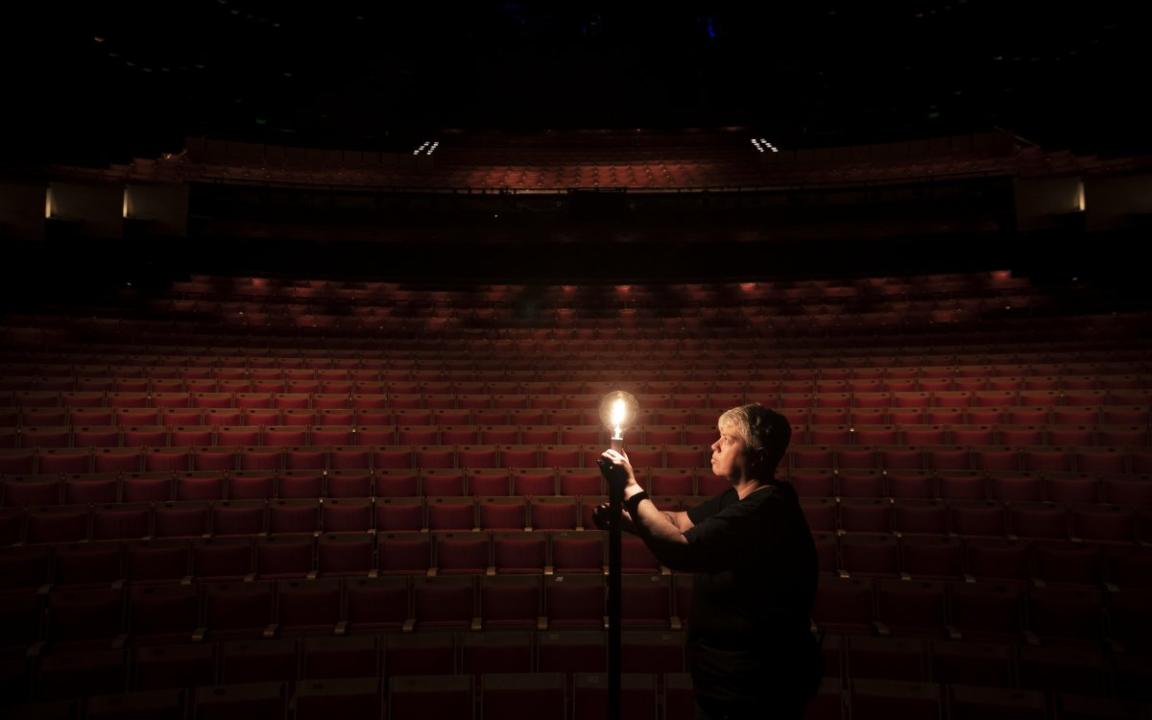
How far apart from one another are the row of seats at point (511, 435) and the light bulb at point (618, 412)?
246 centimetres

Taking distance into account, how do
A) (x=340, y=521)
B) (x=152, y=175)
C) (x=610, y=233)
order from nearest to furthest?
(x=340, y=521) < (x=152, y=175) < (x=610, y=233)

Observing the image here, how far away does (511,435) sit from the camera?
3.50m

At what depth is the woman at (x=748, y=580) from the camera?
854 millimetres

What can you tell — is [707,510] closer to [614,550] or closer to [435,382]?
[614,550]

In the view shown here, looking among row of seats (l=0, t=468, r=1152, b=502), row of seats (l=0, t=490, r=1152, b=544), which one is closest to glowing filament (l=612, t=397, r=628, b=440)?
row of seats (l=0, t=490, r=1152, b=544)

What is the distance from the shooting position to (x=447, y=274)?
673 cm

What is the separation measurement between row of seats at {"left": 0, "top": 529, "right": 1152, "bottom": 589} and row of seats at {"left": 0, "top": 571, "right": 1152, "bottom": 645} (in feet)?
0.37

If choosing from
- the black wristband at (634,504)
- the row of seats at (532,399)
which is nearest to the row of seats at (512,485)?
the row of seats at (532,399)

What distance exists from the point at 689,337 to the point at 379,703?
406 cm

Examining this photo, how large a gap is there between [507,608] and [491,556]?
0.98 feet

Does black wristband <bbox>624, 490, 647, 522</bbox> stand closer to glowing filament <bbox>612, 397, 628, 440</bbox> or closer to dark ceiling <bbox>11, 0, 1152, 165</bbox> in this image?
glowing filament <bbox>612, 397, 628, 440</bbox>

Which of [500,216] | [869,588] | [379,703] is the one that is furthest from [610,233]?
[379,703]

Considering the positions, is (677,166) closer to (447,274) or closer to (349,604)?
(447,274)

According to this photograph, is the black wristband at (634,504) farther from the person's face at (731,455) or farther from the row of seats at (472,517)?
the row of seats at (472,517)
